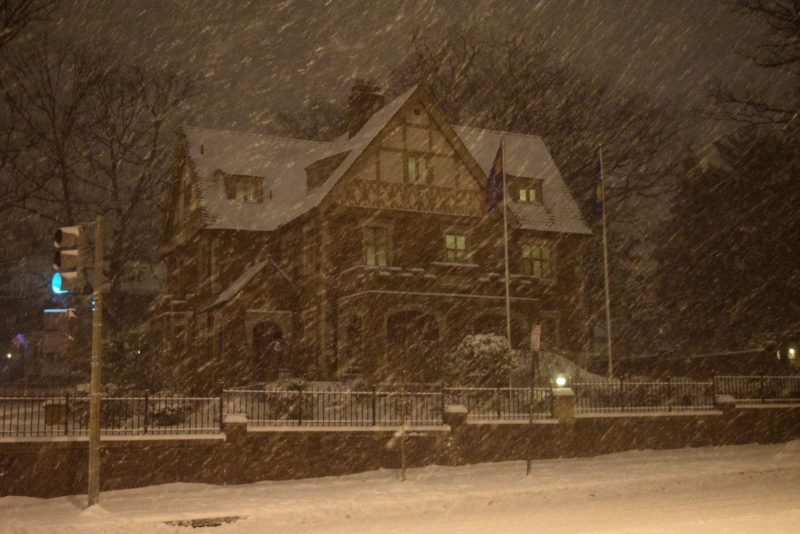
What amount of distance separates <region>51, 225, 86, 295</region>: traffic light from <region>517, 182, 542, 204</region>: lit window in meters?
25.5

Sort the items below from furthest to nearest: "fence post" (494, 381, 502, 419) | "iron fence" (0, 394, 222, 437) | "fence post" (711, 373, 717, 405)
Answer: "fence post" (711, 373, 717, 405) → "fence post" (494, 381, 502, 419) → "iron fence" (0, 394, 222, 437)

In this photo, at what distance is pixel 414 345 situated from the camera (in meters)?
29.0

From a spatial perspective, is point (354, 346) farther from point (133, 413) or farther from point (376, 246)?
point (133, 413)

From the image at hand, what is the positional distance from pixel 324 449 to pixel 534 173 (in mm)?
21718

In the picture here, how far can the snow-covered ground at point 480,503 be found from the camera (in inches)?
465

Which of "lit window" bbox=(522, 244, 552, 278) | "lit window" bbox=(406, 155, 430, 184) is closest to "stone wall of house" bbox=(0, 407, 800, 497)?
"lit window" bbox=(522, 244, 552, 278)

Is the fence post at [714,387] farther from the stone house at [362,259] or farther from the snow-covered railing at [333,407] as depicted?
the stone house at [362,259]

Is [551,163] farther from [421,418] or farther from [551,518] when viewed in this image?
[551,518]

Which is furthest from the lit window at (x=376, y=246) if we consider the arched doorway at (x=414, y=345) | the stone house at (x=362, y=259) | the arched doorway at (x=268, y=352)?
the arched doorway at (x=268, y=352)

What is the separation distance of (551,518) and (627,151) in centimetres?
3351

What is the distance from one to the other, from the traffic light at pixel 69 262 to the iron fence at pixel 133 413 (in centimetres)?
453

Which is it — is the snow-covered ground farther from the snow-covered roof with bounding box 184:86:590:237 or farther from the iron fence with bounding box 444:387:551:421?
the snow-covered roof with bounding box 184:86:590:237

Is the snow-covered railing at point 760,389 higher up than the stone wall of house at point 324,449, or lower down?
higher up

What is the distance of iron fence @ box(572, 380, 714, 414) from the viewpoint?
21.6 meters
